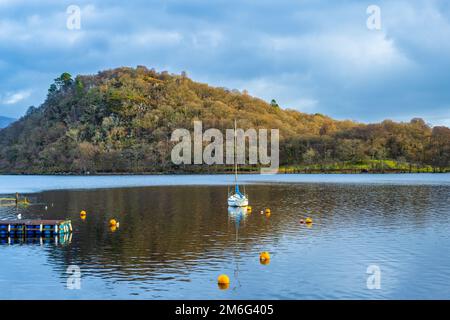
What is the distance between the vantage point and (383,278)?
31500 mm

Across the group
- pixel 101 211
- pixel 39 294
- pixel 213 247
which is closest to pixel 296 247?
pixel 213 247

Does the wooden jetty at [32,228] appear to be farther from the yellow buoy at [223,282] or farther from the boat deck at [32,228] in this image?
the yellow buoy at [223,282]

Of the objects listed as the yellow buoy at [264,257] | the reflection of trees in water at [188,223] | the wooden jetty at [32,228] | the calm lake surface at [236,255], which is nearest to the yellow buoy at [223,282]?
the calm lake surface at [236,255]

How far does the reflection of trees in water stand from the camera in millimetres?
37375

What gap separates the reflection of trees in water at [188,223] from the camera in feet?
123

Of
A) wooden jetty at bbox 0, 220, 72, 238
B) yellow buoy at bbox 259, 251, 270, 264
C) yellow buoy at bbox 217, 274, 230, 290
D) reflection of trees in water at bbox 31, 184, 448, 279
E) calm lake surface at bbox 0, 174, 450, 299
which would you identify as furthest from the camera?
wooden jetty at bbox 0, 220, 72, 238

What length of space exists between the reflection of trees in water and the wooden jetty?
2066 mm

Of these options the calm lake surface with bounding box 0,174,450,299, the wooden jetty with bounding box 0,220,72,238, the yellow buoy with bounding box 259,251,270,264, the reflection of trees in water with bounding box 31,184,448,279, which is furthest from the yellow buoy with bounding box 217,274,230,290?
the wooden jetty with bounding box 0,220,72,238

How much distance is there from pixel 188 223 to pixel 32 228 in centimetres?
1656

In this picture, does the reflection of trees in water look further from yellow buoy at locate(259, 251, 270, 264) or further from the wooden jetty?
yellow buoy at locate(259, 251, 270, 264)

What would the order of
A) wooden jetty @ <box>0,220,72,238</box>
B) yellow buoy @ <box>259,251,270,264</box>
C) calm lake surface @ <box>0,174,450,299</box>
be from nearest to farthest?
calm lake surface @ <box>0,174,450,299</box>, yellow buoy @ <box>259,251,270,264</box>, wooden jetty @ <box>0,220,72,238</box>

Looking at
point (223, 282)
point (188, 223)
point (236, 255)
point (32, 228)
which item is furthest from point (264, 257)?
point (32, 228)

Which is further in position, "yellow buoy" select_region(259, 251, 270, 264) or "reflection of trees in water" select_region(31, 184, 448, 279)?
"reflection of trees in water" select_region(31, 184, 448, 279)
